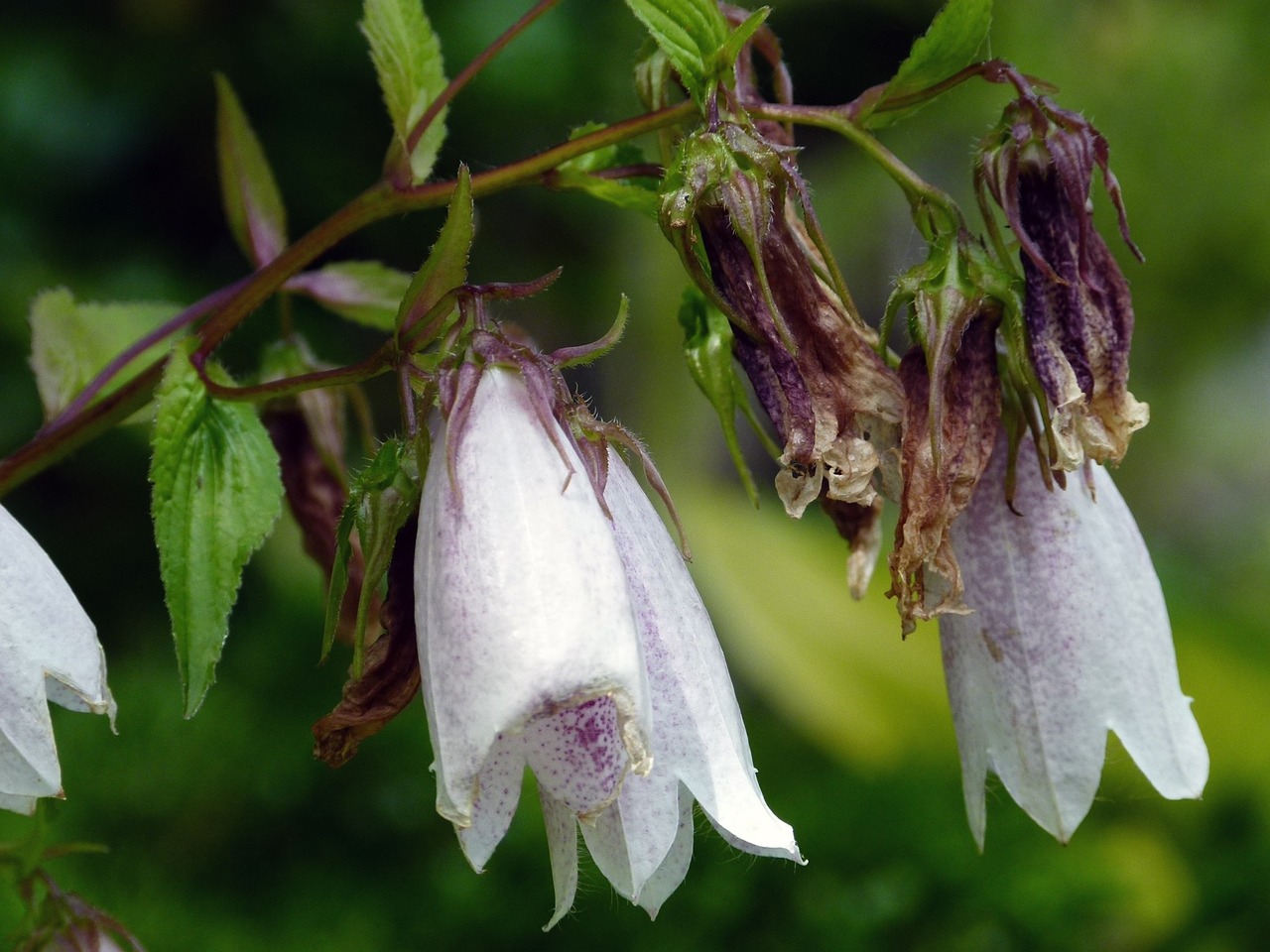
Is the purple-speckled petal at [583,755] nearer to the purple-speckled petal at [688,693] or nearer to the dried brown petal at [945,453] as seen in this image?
the purple-speckled petal at [688,693]

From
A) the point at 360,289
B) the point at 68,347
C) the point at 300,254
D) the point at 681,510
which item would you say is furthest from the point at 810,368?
the point at 681,510

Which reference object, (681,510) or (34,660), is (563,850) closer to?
(34,660)

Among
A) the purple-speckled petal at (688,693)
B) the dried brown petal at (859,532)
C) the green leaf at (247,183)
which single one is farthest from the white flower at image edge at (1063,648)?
the green leaf at (247,183)

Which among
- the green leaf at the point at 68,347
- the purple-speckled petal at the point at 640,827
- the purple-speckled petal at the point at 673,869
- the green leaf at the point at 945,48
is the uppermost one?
the green leaf at the point at 945,48

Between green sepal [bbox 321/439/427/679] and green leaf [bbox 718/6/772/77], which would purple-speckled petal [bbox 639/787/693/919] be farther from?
green leaf [bbox 718/6/772/77]

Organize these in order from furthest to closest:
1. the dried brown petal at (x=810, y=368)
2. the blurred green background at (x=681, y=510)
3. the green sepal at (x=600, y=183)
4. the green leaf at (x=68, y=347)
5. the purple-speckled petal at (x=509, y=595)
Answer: the blurred green background at (x=681, y=510) → the green leaf at (x=68, y=347) → the green sepal at (x=600, y=183) → the dried brown petal at (x=810, y=368) → the purple-speckled petal at (x=509, y=595)

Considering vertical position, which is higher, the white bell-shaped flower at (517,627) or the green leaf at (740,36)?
the green leaf at (740,36)

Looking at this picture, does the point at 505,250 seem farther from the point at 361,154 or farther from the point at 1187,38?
the point at 1187,38
